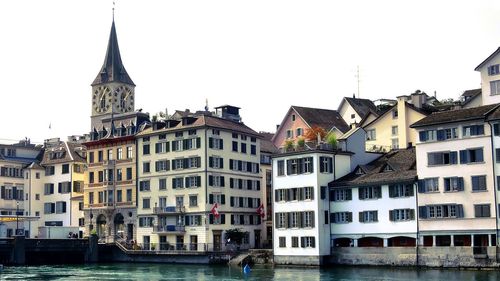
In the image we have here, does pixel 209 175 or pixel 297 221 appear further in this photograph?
pixel 209 175

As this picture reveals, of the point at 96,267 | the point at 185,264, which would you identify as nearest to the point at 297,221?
the point at 185,264

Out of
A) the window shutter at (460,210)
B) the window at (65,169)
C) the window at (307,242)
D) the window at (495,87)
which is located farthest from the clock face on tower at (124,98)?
the window shutter at (460,210)

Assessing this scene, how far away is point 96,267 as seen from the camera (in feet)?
319

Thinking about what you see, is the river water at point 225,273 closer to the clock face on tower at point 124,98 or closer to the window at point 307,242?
the window at point 307,242

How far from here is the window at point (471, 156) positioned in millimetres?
76562

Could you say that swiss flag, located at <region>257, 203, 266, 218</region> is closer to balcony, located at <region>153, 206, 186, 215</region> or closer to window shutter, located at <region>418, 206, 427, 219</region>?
balcony, located at <region>153, 206, 186, 215</region>

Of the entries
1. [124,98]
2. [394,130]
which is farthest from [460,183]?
[124,98]

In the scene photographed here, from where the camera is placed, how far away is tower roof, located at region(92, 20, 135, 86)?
527 feet

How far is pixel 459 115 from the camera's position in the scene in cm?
7906

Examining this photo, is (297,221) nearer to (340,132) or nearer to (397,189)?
(397,189)

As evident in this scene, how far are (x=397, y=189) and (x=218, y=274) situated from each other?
2013 cm

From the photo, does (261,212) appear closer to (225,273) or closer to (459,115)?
(225,273)

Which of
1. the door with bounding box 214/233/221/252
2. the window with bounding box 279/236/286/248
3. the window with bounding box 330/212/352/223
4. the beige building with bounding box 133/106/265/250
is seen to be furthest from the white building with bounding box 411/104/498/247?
the beige building with bounding box 133/106/265/250

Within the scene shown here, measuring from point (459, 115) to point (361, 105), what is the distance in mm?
44541
